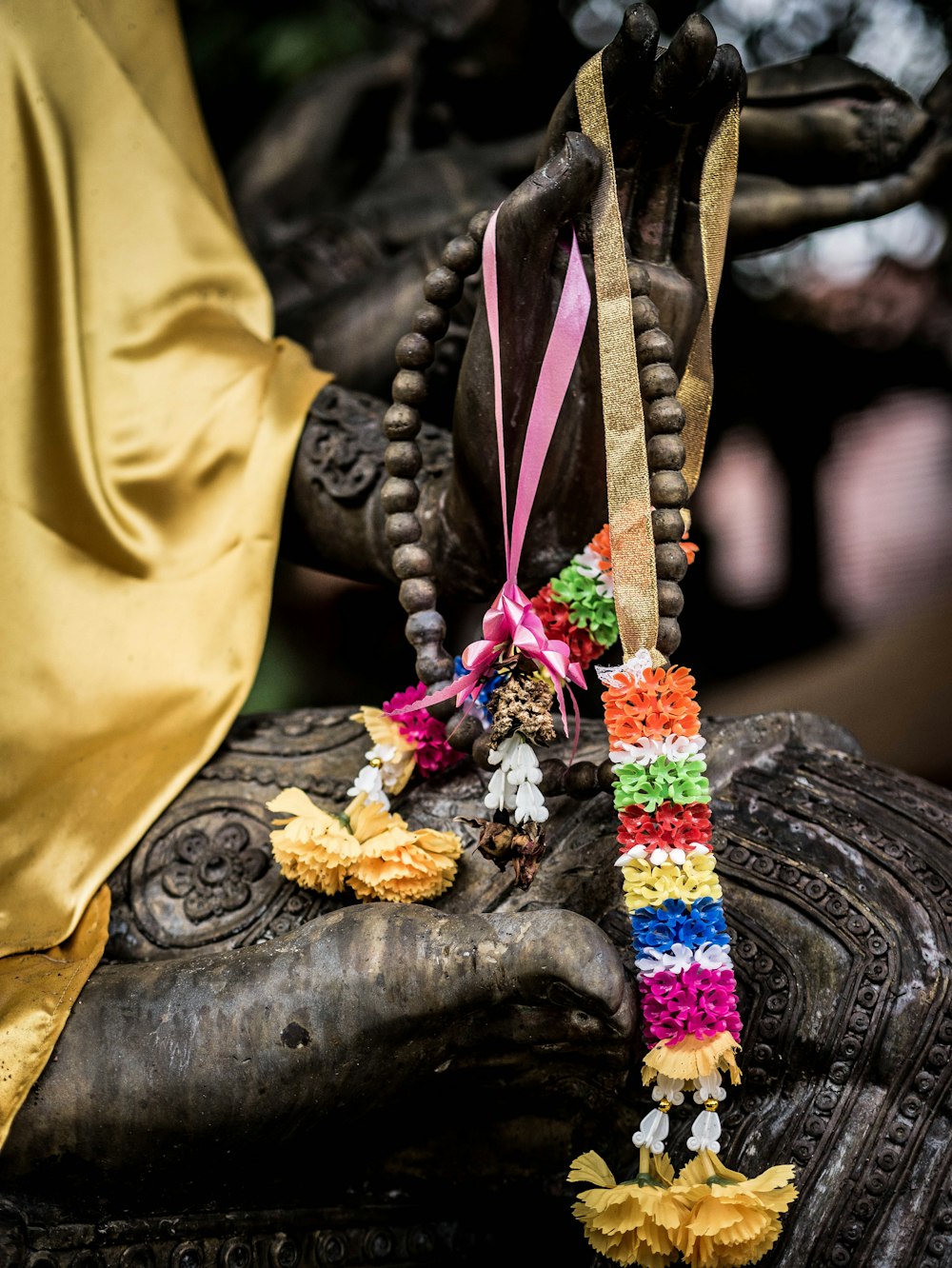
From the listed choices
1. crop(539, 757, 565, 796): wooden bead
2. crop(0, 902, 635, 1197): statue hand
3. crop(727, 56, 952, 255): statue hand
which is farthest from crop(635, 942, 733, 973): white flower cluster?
crop(727, 56, 952, 255): statue hand

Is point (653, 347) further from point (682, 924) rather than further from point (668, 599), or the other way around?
point (682, 924)

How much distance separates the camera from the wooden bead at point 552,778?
60.8 inches

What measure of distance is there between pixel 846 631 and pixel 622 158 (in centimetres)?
427

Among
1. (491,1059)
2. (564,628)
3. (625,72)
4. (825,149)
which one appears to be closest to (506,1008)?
(491,1059)

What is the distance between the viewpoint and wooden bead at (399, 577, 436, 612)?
5.33 feet

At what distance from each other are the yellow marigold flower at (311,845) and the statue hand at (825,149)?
4.39ft

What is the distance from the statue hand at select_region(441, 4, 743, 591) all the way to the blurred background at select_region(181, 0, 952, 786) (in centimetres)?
90

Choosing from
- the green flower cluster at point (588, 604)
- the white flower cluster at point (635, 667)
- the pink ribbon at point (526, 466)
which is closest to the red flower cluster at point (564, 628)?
the green flower cluster at point (588, 604)

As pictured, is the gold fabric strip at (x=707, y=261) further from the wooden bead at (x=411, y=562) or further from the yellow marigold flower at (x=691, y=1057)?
the yellow marigold flower at (x=691, y=1057)

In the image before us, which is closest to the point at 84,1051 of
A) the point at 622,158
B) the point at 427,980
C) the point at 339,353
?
the point at 427,980

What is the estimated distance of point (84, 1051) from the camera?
1559mm

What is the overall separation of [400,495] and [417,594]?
4.5 inches

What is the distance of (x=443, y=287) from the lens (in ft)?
5.26

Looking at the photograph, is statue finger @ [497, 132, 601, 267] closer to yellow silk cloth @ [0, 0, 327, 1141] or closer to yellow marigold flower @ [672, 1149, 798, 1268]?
yellow silk cloth @ [0, 0, 327, 1141]
